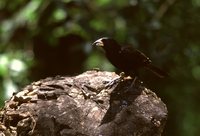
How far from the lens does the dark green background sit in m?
4.39

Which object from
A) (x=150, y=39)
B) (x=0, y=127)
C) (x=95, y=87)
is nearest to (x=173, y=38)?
(x=150, y=39)

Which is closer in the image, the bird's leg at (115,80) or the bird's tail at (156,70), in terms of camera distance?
the bird's leg at (115,80)

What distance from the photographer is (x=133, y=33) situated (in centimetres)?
438

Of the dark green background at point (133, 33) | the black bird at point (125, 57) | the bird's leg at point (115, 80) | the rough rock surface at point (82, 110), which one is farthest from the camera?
the dark green background at point (133, 33)

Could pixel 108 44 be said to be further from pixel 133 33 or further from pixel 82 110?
pixel 133 33

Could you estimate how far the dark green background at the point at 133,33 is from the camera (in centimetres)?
439

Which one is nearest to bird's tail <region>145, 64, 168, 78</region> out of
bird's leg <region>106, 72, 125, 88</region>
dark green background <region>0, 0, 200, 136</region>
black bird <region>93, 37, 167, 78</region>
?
black bird <region>93, 37, 167, 78</region>

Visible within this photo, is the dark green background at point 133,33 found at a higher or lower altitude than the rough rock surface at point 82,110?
higher

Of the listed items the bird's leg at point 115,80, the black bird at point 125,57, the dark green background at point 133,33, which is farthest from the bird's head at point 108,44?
the dark green background at point 133,33

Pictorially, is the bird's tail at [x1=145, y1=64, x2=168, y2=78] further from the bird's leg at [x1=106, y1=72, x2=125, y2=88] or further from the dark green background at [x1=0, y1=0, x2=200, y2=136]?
the dark green background at [x1=0, y1=0, x2=200, y2=136]

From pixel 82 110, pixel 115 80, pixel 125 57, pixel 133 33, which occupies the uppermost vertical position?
pixel 133 33

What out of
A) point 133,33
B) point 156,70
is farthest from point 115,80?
point 133,33

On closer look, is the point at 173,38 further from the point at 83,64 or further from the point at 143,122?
the point at 143,122

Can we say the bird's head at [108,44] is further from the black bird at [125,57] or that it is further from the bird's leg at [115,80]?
the bird's leg at [115,80]
